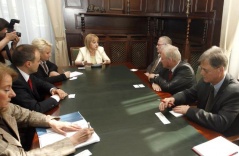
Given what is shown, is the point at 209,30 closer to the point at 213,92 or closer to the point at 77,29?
the point at 213,92

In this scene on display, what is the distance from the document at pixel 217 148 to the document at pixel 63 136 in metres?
0.58

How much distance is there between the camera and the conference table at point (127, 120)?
111 cm

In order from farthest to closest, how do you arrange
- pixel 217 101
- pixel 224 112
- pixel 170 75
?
pixel 170 75 → pixel 217 101 → pixel 224 112

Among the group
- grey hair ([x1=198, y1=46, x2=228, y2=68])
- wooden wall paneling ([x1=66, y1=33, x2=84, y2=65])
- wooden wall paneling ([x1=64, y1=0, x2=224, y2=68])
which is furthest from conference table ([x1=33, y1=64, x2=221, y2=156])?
wooden wall paneling ([x1=66, y1=33, x2=84, y2=65])

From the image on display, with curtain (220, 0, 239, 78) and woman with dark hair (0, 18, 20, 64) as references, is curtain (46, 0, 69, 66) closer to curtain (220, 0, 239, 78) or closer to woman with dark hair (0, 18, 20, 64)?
woman with dark hair (0, 18, 20, 64)

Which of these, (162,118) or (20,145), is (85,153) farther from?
(162,118)

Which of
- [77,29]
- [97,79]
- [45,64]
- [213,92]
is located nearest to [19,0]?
[77,29]

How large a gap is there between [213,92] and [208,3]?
222 centimetres

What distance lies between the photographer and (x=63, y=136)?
124 centimetres

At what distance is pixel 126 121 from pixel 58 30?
10.2 ft

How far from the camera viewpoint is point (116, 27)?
14.8 feet

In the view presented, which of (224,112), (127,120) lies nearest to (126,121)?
(127,120)

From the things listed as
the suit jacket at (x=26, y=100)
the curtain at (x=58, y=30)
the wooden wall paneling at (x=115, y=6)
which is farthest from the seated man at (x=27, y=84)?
the wooden wall paneling at (x=115, y=6)

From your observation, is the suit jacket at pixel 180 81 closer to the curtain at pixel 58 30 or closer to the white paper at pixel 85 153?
the white paper at pixel 85 153
